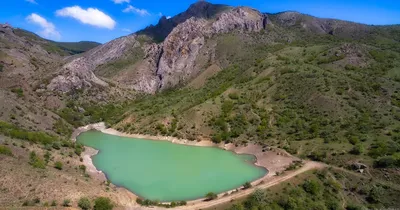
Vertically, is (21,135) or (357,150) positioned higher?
(21,135)

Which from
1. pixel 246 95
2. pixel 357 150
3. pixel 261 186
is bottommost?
pixel 261 186

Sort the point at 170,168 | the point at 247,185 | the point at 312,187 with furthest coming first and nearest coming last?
the point at 170,168 → the point at 247,185 → the point at 312,187

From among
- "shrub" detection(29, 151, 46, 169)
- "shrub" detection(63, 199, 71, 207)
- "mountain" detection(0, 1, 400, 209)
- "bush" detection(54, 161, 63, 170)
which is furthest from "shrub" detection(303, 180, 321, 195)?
"shrub" detection(29, 151, 46, 169)

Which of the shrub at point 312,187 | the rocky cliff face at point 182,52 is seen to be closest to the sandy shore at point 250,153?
the shrub at point 312,187

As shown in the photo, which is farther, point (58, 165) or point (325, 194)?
point (58, 165)

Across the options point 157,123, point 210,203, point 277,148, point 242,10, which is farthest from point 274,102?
point 242,10

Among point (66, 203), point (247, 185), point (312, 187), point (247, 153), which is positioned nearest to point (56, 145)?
point (66, 203)

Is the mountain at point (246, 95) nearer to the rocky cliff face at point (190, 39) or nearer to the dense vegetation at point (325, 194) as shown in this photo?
the dense vegetation at point (325, 194)

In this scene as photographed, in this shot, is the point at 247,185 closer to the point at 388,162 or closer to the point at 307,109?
the point at 388,162
